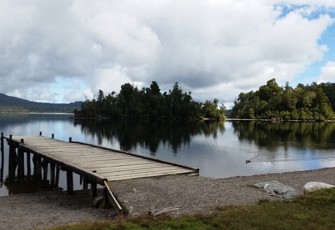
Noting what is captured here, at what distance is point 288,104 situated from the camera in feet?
584

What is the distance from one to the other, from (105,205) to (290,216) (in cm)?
768

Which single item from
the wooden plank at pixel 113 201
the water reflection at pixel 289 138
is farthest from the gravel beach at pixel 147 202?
the water reflection at pixel 289 138

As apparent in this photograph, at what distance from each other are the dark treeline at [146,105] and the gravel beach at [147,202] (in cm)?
14445

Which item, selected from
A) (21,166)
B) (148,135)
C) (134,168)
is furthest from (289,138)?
(134,168)

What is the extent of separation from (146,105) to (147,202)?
151486mm

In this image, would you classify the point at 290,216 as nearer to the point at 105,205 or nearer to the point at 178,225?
the point at 178,225

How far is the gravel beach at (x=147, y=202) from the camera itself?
43.4 feet

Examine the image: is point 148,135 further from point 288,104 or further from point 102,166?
point 288,104

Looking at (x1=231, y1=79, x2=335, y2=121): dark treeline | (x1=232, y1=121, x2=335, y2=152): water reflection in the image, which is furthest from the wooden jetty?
(x1=231, y1=79, x2=335, y2=121): dark treeline

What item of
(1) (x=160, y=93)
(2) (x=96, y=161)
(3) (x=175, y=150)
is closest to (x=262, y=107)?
(1) (x=160, y=93)

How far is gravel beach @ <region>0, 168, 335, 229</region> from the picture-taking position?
13.2m

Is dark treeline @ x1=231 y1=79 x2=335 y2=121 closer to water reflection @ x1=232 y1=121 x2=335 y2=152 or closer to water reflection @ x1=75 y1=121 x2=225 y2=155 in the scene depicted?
water reflection @ x1=232 y1=121 x2=335 y2=152

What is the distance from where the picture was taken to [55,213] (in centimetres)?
1564

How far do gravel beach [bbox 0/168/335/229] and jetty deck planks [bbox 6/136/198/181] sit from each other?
3.67 ft
